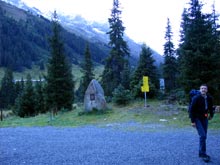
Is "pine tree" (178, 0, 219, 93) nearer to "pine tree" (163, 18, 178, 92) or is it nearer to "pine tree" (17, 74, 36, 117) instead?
"pine tree" (163, 18, 178, 92)

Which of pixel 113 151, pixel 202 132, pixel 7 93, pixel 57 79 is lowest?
pixel 113 151

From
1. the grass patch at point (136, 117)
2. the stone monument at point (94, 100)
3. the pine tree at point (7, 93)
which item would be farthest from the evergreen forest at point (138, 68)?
the pine tree at point (7, 93)

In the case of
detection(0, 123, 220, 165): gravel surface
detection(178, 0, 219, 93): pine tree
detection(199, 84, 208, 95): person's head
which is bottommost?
detection(0, 123, 220, 165): gravel surface

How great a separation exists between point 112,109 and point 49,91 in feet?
37.3

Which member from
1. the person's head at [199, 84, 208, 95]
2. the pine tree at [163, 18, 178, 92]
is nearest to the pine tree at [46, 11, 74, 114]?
the pine tree at [163, 18, 178, 92]

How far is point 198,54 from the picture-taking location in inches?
858

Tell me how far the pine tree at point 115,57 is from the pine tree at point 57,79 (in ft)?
19.8

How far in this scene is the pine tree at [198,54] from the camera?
72.5 feet

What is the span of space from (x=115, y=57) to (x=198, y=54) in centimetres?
1960

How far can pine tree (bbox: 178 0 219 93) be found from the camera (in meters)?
22.1

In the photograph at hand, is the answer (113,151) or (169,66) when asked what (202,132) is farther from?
(169,66)

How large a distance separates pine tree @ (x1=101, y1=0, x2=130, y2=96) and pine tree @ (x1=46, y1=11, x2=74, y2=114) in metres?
6.03

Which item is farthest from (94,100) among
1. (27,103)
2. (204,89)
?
(27,103)

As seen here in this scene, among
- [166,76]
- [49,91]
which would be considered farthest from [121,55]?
[49,91]
